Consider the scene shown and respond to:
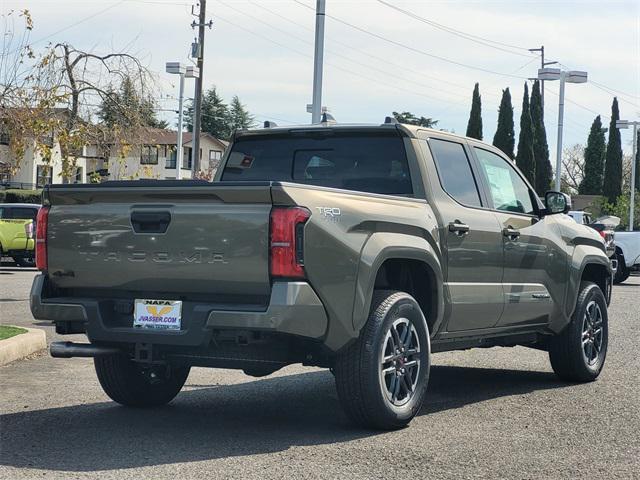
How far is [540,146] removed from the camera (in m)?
79.2

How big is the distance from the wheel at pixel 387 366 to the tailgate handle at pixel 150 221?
53.6 inches

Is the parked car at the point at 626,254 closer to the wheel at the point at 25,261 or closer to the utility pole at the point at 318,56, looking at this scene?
the utility pole at the point at 318,56

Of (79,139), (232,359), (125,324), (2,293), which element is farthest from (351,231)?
(79,139)

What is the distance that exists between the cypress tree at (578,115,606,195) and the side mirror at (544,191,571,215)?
3209 inches

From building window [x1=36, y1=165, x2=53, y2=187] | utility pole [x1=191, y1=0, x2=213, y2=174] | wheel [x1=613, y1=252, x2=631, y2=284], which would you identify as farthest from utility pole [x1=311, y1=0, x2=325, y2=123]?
utility pole [x1=191, y1=0, x2=213, y2=174]

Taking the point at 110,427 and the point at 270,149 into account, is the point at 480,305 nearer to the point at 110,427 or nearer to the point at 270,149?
the point at 270,149

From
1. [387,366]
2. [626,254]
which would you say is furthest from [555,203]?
[626,254]

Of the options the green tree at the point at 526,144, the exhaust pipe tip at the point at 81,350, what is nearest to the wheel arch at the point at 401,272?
the exhaust pipe tip at the point at 81,350

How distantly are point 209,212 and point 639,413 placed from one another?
3605mm

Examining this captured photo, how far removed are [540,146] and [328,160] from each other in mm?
73117

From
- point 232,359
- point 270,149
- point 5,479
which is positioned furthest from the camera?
point 270,149

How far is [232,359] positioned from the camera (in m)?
6.53

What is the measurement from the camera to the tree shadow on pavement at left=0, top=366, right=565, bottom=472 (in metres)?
6.14

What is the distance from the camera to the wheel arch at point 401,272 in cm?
666
